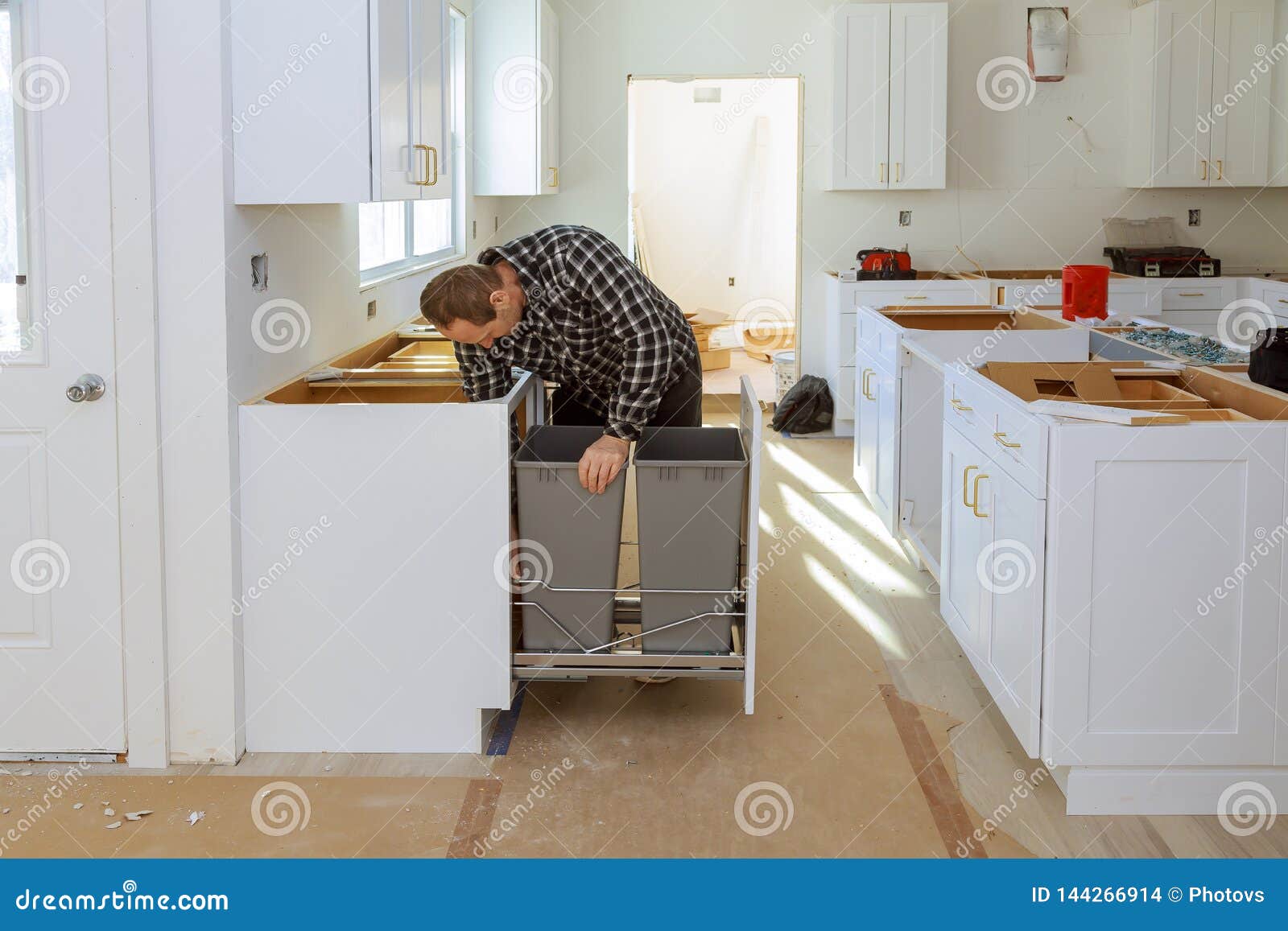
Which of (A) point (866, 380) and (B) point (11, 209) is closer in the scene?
(B) point (11, 209)

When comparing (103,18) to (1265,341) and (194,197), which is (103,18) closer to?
(194,197)

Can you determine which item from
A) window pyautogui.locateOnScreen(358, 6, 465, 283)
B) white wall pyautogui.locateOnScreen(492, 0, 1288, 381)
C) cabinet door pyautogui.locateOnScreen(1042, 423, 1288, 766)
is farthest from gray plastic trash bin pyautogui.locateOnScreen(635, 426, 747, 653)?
Result: white wall pyautogui.locateOnScreen(492, 0, 1288, 381)

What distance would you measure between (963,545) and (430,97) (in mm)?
1918

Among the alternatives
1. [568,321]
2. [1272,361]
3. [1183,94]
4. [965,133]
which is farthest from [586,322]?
[1183,94]

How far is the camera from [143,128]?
276 cm

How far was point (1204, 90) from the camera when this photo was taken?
6895 mm

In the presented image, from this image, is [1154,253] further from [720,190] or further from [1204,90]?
[720,190]

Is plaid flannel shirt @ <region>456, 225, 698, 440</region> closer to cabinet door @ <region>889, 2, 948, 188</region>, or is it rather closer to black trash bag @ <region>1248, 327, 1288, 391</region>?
black trash bag @ <region>1248, 327, 1288, 391</region>

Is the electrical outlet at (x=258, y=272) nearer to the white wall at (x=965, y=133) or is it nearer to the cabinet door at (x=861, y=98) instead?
the white wall at (x=965, y=133)

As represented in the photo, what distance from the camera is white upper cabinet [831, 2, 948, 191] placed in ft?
22.4

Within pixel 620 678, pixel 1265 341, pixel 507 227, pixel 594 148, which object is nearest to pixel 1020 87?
pixel 594 148

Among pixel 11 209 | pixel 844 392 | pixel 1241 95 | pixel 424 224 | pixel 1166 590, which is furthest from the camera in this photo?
pixel 844 392

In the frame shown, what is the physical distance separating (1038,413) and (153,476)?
79.4 inches

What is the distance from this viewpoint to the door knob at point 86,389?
2795 mm
